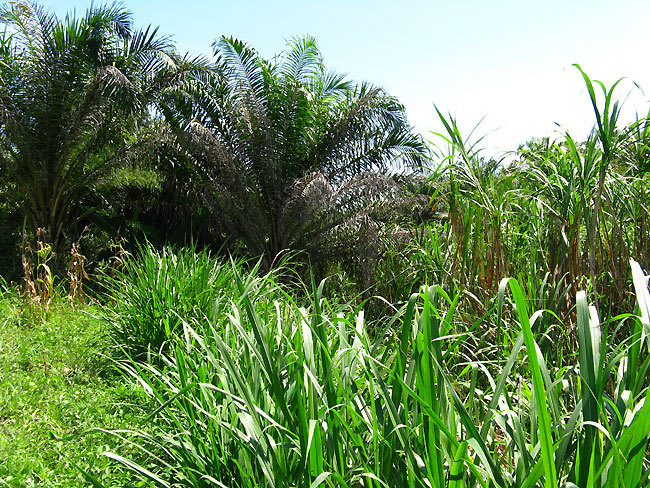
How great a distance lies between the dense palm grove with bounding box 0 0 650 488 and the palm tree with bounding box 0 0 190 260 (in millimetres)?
44

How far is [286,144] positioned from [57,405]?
6.75m

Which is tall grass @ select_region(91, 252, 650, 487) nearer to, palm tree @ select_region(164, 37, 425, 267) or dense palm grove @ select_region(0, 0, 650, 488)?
dense palm grove @ select_region(0, 0, 650, 488)

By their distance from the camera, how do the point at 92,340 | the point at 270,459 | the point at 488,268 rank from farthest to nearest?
the point at 92,340 → the point at 488,268 → the point at 270,459

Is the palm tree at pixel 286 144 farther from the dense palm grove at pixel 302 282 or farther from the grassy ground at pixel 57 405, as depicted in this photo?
the grassy ground at pixel 57 405

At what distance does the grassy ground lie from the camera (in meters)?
2.48

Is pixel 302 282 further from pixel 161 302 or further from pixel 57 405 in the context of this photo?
pixel 57 405

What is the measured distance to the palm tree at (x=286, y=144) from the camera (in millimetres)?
8719

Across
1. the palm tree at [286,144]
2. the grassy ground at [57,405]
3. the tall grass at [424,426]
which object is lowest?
the grassy ground at [57,405]

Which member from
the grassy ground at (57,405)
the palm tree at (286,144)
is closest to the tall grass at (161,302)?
the grassy ground at (57,405)

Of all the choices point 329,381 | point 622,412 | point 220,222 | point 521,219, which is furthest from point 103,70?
point 622,412

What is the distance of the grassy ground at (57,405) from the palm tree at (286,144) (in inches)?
158

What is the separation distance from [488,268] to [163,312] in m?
2.29

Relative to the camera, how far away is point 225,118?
9469 millimetres

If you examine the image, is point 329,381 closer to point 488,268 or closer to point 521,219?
point 488,268
